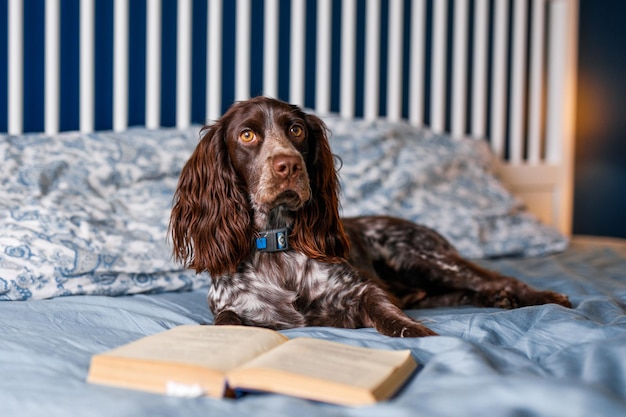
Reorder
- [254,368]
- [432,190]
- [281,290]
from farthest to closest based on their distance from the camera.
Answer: [432,190] → [281,290] → [254,368]

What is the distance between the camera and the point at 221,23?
11.4ft

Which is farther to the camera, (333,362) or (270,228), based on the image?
(270,228)

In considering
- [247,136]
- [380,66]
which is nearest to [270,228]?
[247,136]

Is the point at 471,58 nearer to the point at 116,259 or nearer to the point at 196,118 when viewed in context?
the point at 196,118

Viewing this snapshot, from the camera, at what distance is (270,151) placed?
79.4 inches

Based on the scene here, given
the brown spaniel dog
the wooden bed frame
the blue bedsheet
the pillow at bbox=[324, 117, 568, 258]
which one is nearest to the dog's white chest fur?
the brown spaniel dog

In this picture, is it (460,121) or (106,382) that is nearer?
(106,382)

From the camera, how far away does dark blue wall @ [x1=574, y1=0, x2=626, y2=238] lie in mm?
4898

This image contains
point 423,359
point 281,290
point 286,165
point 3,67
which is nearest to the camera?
point 423,359

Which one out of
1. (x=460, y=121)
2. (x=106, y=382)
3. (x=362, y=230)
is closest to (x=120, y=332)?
(x=106, y=382)

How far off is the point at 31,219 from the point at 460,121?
2.52m

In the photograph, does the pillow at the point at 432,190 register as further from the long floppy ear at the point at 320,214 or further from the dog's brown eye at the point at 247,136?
the dog's brown eye at the point at 247,136

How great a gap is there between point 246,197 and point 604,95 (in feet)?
11.6

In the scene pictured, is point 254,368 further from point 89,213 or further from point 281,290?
point 89,213
